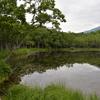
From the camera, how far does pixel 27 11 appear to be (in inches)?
655

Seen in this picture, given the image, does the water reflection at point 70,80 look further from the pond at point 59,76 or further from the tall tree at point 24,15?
the tall tree at point 24,15

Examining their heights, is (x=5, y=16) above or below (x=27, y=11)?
below

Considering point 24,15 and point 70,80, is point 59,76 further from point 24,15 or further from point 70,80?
point 24,15

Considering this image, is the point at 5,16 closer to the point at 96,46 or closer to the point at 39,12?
the point at 39,12

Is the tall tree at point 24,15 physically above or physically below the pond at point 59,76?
above

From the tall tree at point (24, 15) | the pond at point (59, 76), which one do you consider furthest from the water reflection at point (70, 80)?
the tall tree at point (24, 15)

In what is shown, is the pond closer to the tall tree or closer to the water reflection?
the water reflection

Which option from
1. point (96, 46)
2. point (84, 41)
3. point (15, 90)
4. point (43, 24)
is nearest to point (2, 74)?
Result: point (15, 90)

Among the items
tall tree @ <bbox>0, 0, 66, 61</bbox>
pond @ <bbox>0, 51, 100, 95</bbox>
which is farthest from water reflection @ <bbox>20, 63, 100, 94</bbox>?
tall tree @ <bbox>0, 0, 66, 61</bbox>

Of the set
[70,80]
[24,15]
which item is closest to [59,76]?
[70,80]

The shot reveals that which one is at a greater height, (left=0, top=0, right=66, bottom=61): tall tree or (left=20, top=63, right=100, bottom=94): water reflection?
(left=0, top=0, right=66, bottom=61): tall tree

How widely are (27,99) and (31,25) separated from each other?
1183 centimetres

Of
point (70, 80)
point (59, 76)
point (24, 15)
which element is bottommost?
point (59, 76)

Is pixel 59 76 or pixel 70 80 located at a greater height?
pixel 70 80
